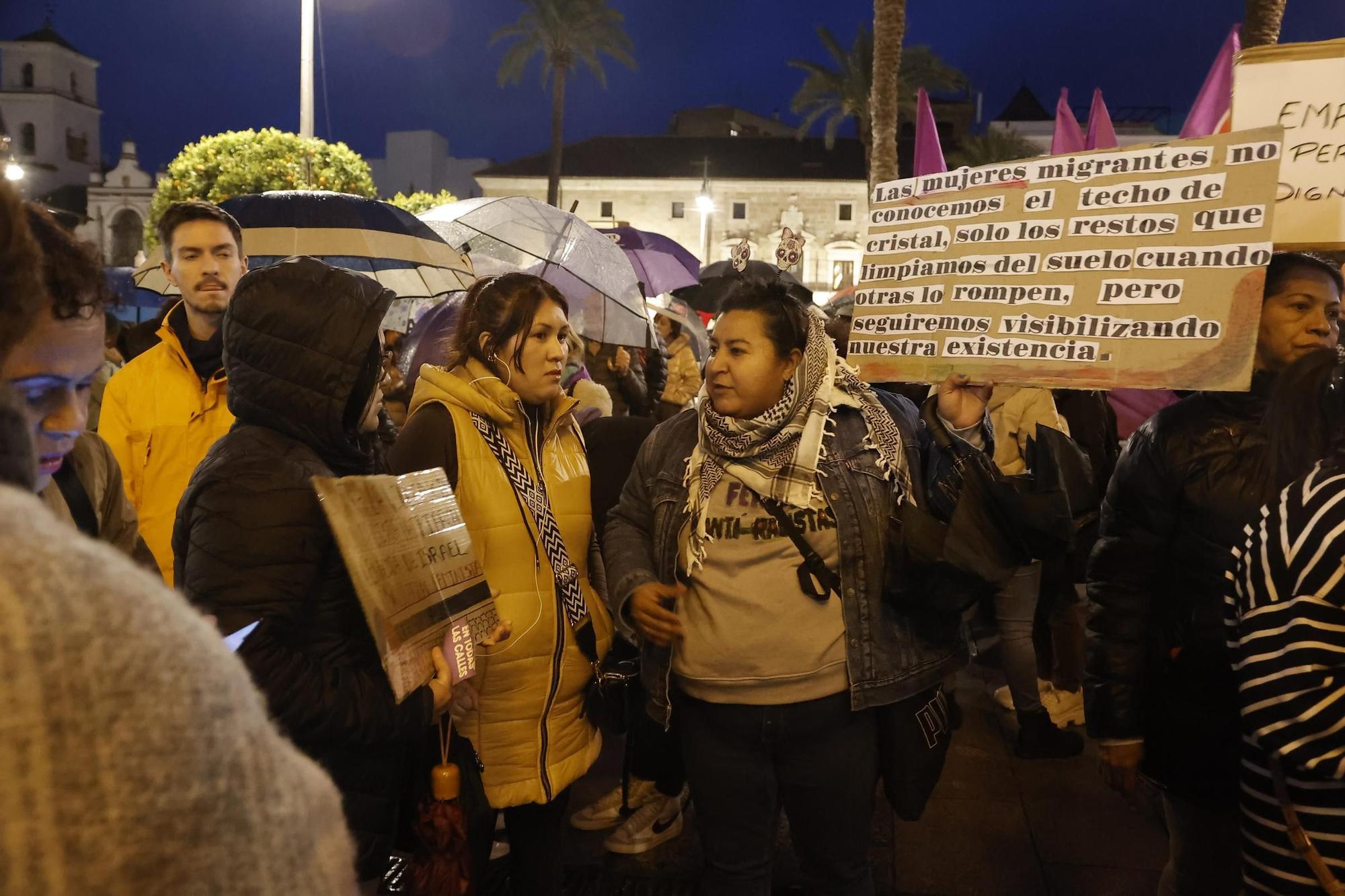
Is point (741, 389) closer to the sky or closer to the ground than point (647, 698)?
closer to the sky

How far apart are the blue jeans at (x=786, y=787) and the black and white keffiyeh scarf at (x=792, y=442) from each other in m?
0.54

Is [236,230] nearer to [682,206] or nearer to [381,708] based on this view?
[381,708]

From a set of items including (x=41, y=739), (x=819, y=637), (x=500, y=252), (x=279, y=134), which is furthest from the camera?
(x=279, y=134)

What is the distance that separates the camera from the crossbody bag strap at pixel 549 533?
277 cm

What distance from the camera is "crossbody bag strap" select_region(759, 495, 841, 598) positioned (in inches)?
104

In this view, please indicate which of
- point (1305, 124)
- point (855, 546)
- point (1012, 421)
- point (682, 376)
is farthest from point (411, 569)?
point (682, 376)

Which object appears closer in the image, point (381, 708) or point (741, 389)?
point (381, 708)

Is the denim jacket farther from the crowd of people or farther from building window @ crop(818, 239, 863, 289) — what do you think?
building window @ crop(818, 239, 863, 289)

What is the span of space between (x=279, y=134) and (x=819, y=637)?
2140cm

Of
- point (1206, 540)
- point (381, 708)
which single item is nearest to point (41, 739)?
point (381, 708)

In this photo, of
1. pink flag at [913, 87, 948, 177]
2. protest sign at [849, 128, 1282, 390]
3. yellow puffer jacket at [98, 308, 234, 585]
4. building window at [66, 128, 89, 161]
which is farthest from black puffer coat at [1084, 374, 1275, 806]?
building window at [66, 128, 89, 161]

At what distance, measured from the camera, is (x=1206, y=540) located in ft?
8.48

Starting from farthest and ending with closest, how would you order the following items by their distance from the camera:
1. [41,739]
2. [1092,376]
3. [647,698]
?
1. [647,698]
2. [1092,376]
3. [41,739]

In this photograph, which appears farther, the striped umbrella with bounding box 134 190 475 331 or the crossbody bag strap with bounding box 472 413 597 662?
the striped umbrella with bounding box 134 190 475 331
